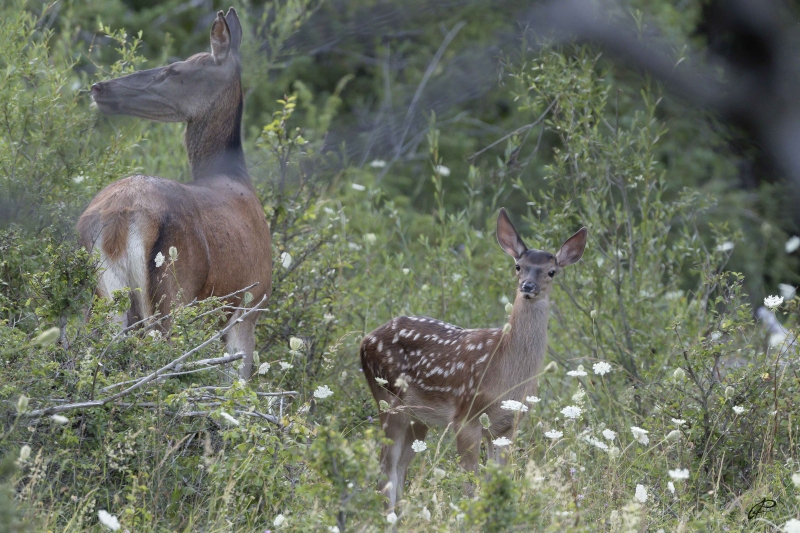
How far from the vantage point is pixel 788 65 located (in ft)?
9.37

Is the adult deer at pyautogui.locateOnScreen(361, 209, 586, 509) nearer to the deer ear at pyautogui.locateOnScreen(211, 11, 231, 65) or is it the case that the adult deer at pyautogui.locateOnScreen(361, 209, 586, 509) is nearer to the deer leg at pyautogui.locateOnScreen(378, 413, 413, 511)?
the deer leg at pyautogui.locateOnScreen(378, 413, 413, 511)

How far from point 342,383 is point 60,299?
269 cm

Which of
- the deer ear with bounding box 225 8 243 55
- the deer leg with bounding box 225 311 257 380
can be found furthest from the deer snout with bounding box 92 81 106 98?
the deer leg with bounding box 225 311 257 380

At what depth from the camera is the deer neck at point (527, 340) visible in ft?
19.5

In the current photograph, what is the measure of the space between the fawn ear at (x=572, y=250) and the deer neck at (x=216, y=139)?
2.19 m

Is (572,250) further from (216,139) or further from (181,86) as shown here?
(181,86)

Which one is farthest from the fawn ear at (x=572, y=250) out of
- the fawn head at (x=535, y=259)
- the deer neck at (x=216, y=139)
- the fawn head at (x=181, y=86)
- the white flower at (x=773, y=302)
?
the fawn head at (x=181, y=86)

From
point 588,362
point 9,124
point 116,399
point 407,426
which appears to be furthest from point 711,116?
point 9,124

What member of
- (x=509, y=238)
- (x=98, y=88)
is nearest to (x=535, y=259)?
(x=509, y=238)

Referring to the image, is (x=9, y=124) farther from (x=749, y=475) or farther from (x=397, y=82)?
(x=397, y=82)

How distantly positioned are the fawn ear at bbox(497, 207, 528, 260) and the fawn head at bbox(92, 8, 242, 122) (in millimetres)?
2129

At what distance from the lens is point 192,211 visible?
219 inches

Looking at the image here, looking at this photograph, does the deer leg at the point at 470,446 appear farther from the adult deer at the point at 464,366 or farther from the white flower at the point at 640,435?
the white flower at the point at 640,435

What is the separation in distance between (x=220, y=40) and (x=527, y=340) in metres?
2.97
